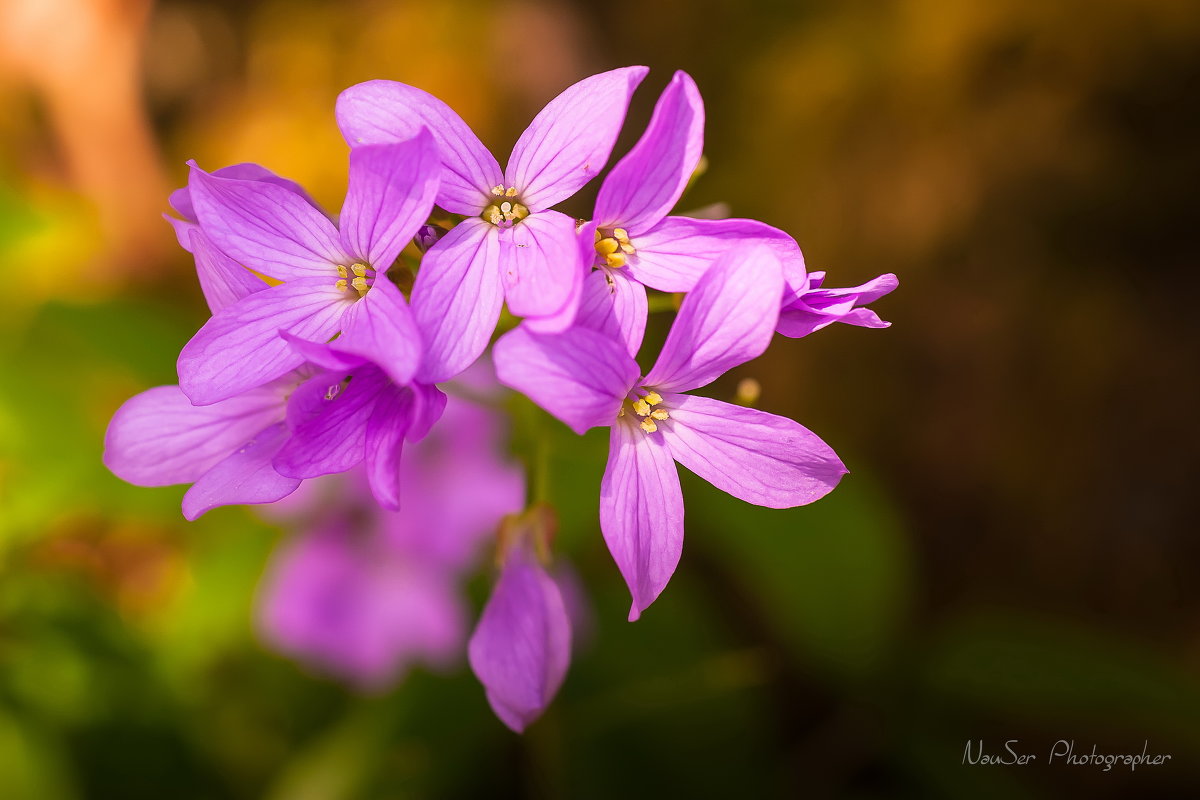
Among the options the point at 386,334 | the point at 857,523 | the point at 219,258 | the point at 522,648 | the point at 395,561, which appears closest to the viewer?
the point at 386,334

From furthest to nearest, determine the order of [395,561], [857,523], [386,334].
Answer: [395,561], [857,523], [386,334]

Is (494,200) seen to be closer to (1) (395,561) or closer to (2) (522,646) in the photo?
(2) (522,646)

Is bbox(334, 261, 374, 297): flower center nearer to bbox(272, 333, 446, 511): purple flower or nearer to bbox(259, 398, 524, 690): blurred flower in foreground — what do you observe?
bbox(272, 333, 446, 511): purple flower

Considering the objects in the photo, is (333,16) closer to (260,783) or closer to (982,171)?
(982,171)

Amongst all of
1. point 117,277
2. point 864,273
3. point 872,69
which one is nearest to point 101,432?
point 117,277

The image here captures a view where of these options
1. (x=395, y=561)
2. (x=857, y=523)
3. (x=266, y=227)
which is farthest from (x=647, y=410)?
(x=395, y=561)
